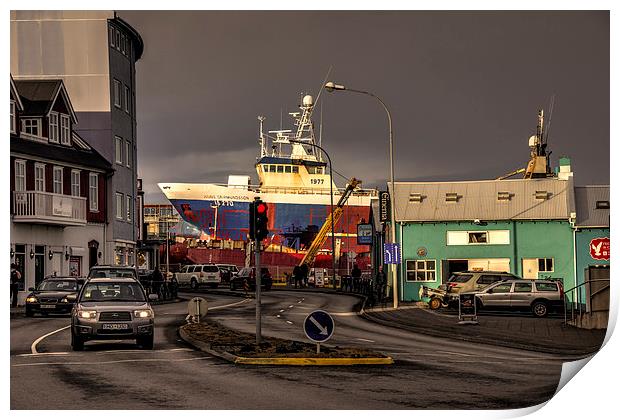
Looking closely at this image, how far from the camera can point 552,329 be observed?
36.9m

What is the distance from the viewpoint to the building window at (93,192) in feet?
104

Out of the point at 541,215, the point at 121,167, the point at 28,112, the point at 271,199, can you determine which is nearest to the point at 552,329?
the point at 541,215

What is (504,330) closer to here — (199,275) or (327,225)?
(327,225)

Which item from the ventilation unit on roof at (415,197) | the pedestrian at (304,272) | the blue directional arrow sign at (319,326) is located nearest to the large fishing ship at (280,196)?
the pedestrian at (304,272)

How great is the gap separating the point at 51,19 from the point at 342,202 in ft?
34.2

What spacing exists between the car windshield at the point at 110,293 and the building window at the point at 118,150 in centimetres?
371

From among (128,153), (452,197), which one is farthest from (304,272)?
(452,197)

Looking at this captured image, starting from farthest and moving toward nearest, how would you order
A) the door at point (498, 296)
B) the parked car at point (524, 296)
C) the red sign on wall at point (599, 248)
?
the door at point (498, 296) < the parked car at point (524, 296) < the red sign on wall at point (599, 248)

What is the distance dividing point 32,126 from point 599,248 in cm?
1672

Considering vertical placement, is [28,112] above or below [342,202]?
above

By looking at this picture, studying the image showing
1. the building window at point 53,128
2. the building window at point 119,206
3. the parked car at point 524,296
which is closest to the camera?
the building window at point 53,128

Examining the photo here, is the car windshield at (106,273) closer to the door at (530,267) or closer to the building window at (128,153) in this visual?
the building window at (128,153)

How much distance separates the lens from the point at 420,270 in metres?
43.5
